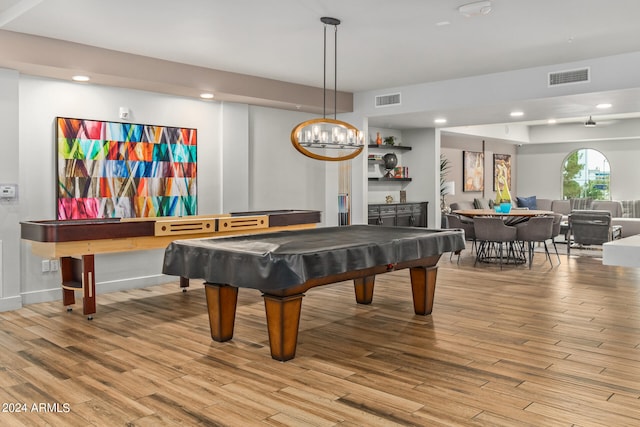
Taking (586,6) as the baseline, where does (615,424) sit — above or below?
below

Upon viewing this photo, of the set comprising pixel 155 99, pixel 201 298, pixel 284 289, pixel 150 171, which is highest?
pixel 155 99

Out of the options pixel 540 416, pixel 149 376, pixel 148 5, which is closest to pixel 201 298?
pixel 149 376

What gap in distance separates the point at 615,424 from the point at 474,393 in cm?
70

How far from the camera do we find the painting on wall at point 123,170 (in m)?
5.82

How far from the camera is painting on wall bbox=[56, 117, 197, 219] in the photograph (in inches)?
229

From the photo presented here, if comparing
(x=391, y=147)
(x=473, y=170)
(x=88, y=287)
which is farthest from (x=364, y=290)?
(x=473, y=170)

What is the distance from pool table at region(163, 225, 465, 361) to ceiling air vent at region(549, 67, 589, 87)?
2742 mm

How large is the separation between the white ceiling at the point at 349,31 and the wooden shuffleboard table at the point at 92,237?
1.74 meters

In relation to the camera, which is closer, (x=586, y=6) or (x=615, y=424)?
(x=615, y=424)

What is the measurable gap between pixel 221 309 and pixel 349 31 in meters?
2.73

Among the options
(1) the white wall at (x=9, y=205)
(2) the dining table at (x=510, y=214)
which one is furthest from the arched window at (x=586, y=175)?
(1) the white wall at (x=9, y=205)

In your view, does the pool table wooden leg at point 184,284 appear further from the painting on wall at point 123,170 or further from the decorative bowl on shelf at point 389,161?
the decorative bowl on shelf at point 389,161

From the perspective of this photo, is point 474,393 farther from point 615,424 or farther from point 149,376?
point 149,376

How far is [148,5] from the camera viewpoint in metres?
4.25
